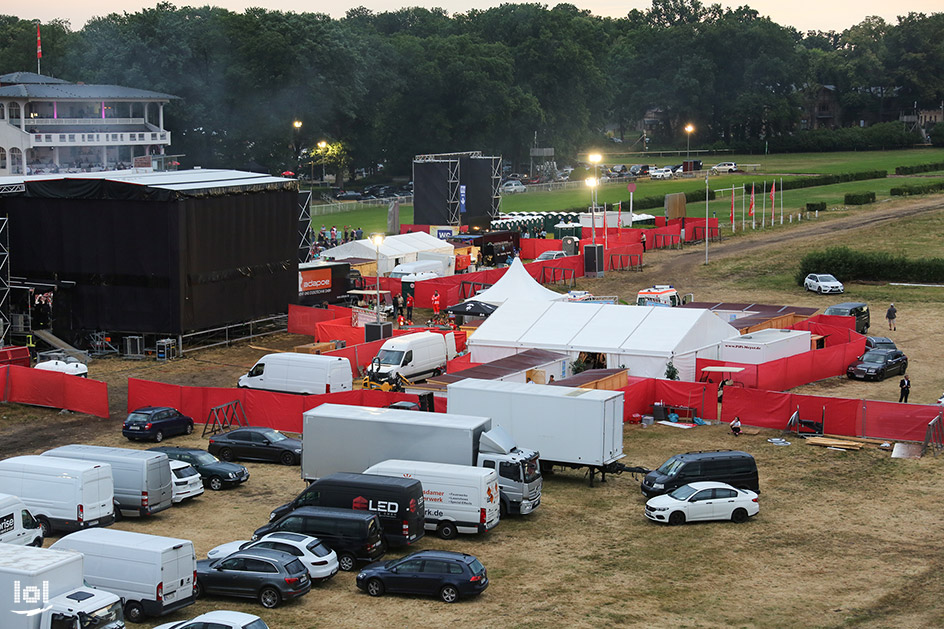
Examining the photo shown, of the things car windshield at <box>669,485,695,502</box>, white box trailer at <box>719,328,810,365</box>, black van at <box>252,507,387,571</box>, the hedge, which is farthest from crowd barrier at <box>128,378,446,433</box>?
the hedge

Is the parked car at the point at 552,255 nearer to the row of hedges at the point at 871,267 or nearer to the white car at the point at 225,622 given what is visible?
the row of hedges at the point at 871,267

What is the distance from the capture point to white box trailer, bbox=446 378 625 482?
102 ft

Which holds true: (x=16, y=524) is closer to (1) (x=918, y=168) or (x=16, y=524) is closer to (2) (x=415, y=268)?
(2) (x=415, y=268)

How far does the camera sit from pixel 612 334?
142 feet

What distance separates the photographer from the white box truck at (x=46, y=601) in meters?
19.2

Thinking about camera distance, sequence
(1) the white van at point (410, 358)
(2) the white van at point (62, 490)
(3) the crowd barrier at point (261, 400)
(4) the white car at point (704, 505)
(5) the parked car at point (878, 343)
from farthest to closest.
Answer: (5) the parked car at point (878, 343) → (1) the white van at point (410, 358) → (3) the crowd barrier at point (261, 400) → (4) the white car at point (704, 505) → (2) the white van at point (62, 490)

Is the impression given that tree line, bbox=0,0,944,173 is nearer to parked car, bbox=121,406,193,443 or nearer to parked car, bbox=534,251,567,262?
parked car, bbox=534,251,567,262

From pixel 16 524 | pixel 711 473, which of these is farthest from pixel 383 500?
pixel 711 473

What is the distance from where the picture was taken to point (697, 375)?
42.0m

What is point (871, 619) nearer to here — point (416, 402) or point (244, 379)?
point (416, 402)

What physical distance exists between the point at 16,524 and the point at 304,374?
16787mm

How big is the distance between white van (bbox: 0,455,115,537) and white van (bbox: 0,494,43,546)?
41.5 inches

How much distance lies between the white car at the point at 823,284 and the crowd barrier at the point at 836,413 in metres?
28.5

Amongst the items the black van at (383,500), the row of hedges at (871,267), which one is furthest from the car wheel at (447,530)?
the row of hedges at (871,267)
